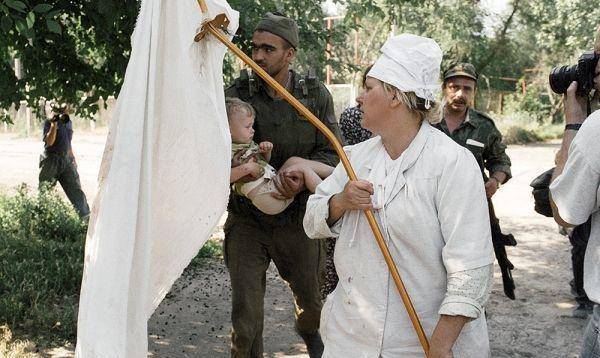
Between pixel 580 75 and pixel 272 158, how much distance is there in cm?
170

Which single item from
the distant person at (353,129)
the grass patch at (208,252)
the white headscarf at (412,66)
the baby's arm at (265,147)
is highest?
the white headscarf at (412,66)

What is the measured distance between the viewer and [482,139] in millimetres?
5102

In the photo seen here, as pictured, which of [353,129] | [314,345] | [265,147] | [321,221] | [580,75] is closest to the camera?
[321,221]

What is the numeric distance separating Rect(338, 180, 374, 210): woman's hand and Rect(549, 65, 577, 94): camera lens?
1.09m

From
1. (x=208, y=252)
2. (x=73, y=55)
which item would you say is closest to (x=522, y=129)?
(x=208, y=252)

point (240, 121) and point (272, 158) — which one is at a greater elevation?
point (240, 121)

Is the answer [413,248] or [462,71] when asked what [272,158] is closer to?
[413,248]

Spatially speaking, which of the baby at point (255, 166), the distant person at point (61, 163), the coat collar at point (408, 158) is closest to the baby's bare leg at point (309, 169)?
the baby at point (255, 166)

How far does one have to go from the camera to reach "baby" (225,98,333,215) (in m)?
3.55

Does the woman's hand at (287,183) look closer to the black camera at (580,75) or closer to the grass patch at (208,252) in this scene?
the black camera at (580,75)

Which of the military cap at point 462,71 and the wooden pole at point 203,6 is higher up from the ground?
the wooden pole at point 203,6

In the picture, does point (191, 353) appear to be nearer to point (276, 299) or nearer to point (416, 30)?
point (276, 299)

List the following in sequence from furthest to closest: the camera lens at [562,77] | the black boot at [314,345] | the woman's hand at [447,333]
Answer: the black boot at [314,345], the camera lens at [562,77], the woman's hand at [447,333]

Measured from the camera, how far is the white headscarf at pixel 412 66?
243 cm
